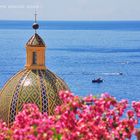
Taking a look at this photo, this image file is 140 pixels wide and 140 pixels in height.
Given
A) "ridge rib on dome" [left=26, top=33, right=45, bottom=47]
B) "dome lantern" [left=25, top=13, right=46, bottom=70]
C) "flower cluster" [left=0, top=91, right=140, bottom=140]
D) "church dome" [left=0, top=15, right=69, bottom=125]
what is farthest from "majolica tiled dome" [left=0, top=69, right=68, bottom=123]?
"flower cluster" [left=0, top=91, right=140, bottom=140]

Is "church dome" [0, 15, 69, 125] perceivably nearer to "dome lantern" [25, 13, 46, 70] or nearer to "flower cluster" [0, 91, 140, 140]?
"dome lantern" [25, 13, 46, 70]

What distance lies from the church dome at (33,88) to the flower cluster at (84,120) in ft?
15.8

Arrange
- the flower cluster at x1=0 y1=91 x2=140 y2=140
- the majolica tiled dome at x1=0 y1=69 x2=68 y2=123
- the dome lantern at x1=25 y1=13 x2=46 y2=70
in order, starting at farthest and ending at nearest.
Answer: the dome lantern at x1=25 y1=13 x2=46 y2=70 < the majolica tiled dome at x1=0 y1=69 x2=68 y2=123 < the flower cluster at x1=0 y1=91 x2=140 y2=140

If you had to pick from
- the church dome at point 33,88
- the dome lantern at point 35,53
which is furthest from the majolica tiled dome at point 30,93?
the dome lantern at point 35,53

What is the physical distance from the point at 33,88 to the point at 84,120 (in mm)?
5625

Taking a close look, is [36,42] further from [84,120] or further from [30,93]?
[84,120]

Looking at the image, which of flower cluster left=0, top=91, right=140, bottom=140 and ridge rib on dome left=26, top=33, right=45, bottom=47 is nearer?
flower cluster left=0, top=91, right=140, bottom=140

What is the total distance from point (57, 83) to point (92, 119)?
591 cm

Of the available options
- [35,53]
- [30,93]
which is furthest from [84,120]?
[35,53]

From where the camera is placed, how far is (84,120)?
32.2ft

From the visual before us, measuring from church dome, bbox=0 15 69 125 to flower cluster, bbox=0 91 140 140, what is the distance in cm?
480

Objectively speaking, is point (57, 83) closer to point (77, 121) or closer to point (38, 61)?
point (38, 61)

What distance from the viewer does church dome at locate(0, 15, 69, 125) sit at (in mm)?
15211

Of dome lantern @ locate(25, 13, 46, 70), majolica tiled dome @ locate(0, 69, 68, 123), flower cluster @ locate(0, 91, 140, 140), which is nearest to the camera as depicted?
flower cluster @ locate(0, 91, 140, 140)
